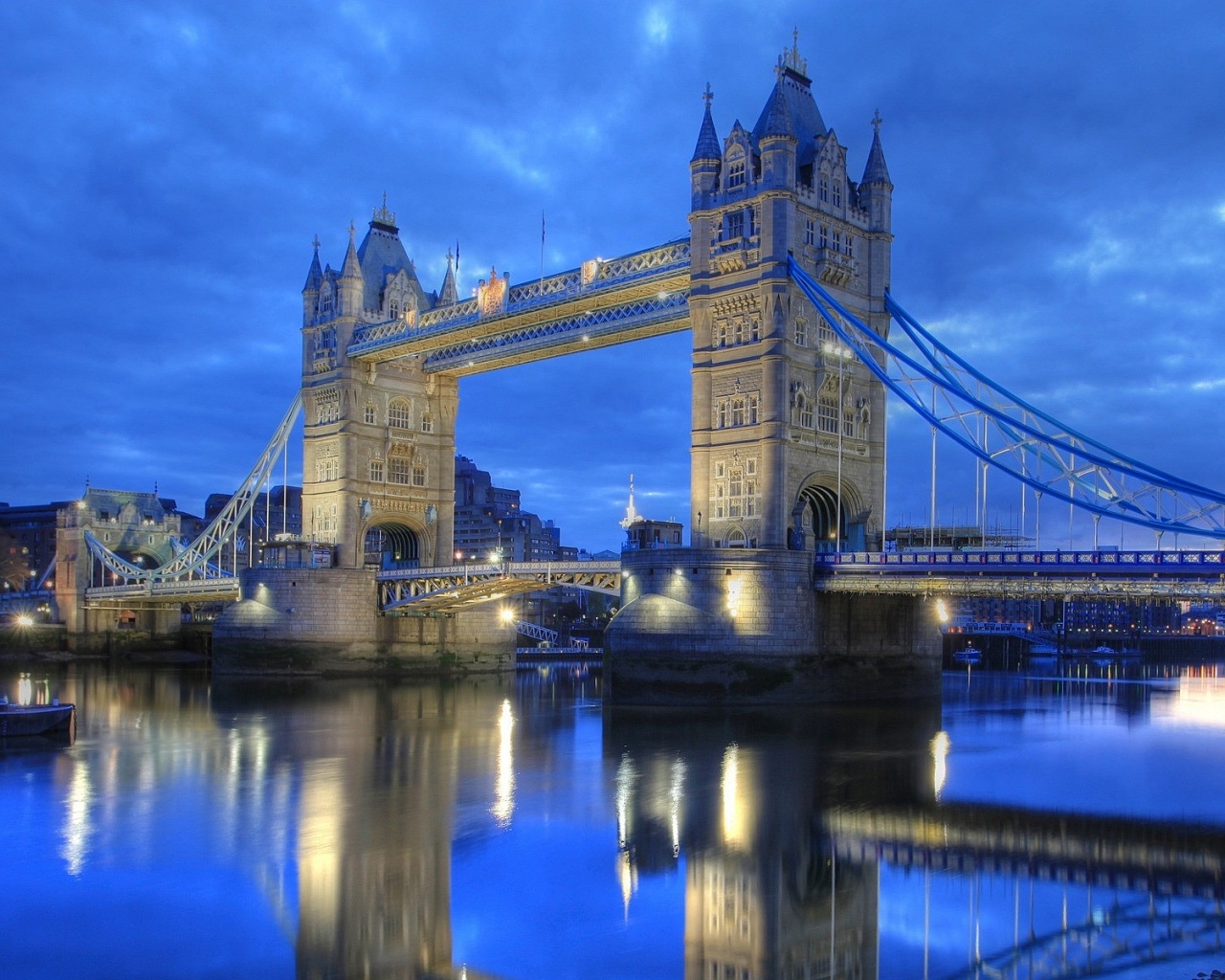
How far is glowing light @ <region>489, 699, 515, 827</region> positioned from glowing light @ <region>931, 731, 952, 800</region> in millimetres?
8097

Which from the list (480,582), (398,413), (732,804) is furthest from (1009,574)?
(398,413)

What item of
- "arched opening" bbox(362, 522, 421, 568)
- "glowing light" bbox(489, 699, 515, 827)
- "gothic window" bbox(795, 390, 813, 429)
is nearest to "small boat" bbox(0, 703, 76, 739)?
"glowing light" bbox(489, 699, 515, 827)

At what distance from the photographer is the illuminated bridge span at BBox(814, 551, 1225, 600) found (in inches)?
1254

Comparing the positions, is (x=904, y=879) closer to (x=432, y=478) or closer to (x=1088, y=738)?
(x=1088, y=738)

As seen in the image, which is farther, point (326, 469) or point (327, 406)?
point (327, 406)

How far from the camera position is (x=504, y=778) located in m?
25.0

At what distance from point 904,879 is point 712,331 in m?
27.9

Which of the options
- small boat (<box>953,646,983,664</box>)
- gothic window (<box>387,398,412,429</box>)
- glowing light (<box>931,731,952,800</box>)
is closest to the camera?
glowing light (<box>931,731,952,800</box>)

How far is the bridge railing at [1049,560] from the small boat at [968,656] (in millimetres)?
55983

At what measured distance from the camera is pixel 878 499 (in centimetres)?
4344

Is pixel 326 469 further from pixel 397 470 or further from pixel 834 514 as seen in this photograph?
pixel 834 514

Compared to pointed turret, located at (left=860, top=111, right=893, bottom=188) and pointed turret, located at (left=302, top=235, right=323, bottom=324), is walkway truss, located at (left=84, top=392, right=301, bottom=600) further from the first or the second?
pointed turret, located at (left=860, top=111, right=893, bottom=188)

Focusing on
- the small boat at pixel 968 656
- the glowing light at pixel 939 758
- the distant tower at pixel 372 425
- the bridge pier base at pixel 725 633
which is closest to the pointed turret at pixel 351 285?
the distant tower at pixel 372 425

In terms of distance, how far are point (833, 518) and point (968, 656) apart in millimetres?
54209
